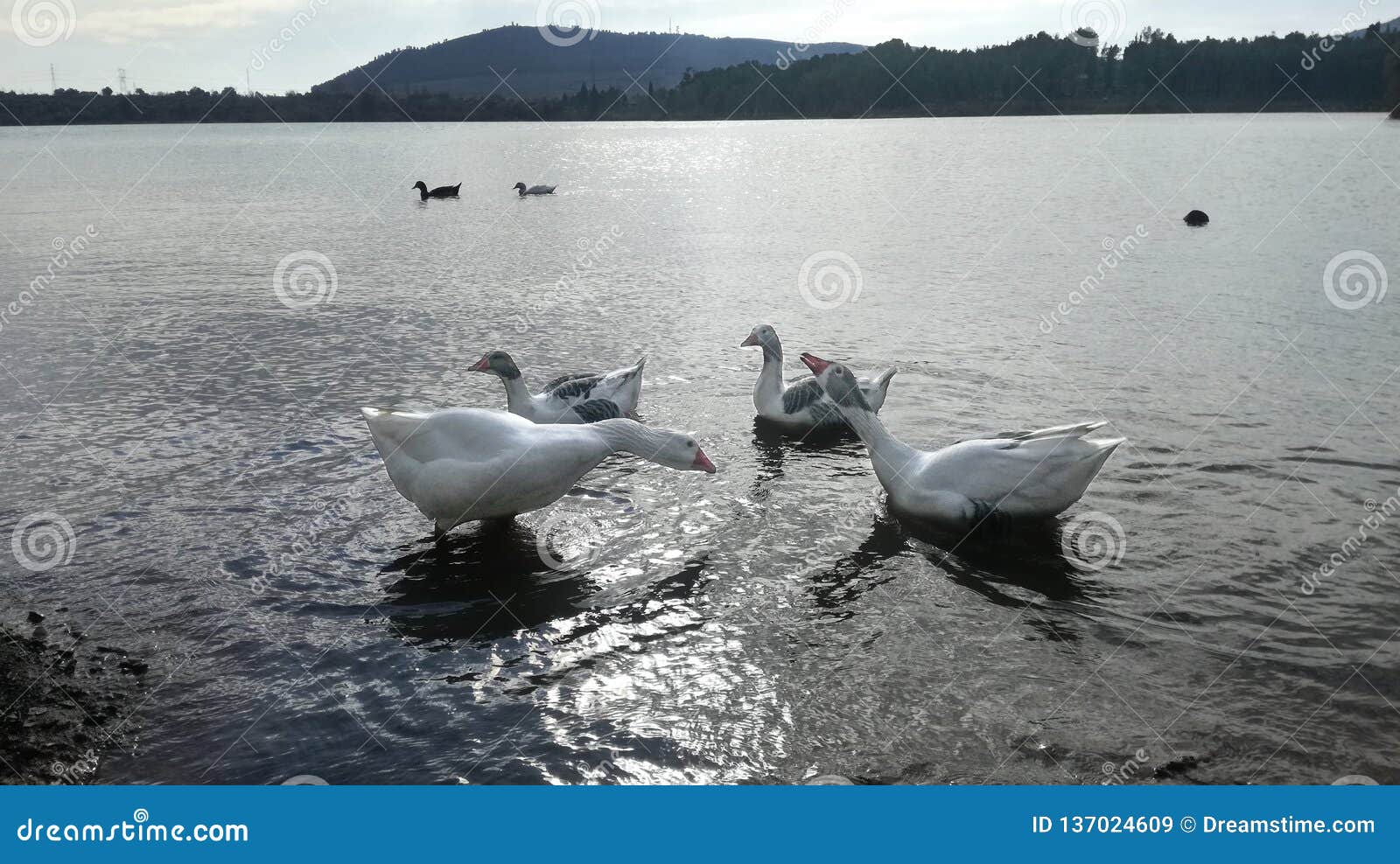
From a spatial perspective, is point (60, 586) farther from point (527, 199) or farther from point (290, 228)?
point (527, 199)

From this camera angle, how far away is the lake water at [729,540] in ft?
18.3

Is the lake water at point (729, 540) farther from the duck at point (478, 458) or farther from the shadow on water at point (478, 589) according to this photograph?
the duck at point (478, 458)

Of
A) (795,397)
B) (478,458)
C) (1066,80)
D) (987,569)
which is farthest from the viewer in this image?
(1066,80)

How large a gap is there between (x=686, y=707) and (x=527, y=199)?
112ft

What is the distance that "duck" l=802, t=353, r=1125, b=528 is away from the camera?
7801 mm

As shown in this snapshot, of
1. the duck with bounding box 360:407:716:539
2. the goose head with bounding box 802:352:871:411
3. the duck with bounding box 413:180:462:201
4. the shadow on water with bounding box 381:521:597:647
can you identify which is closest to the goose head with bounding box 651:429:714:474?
the duck with bounding box 360:407:716:539

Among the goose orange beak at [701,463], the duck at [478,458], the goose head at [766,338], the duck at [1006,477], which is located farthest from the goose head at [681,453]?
the goose head at [766,338]

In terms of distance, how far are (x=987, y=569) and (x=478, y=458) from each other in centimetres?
385

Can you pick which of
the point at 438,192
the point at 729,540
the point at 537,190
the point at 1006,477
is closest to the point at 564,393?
the point at 729,540

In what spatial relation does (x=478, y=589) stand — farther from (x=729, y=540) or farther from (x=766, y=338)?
(x=766, y=338)

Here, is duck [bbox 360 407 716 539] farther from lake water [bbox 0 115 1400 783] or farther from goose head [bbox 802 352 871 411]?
goose head [bbox 802 352 871 411]

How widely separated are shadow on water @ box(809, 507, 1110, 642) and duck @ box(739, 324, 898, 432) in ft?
7.18

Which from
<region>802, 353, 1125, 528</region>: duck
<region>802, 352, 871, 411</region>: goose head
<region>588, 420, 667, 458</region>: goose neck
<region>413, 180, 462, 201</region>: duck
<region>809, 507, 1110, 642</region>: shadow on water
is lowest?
<region>809, 507, 1110, 642</region>: shadow on water

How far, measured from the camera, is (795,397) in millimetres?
10695
